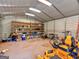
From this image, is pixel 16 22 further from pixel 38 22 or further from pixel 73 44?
pixel 73 44

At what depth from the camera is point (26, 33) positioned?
1141cm

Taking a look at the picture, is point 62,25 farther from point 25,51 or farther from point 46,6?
point 25,51

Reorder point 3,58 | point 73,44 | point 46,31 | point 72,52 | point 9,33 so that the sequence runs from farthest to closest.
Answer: point 46,31 → point 9,33 → point 3,58 → point 73,44 → point 72,52

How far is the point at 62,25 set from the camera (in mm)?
8977

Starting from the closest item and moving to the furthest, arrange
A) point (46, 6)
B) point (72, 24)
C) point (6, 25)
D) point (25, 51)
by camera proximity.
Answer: point (25, 51) < point (46, 6) < point (72, 24) < point (6, 25)

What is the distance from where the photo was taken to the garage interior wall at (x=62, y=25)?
7.46 meters

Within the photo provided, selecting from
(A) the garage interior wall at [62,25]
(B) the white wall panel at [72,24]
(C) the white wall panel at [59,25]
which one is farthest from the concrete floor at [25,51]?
(C) the white wall panel at [59,25]

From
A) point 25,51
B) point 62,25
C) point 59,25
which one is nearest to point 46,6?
point 62,25

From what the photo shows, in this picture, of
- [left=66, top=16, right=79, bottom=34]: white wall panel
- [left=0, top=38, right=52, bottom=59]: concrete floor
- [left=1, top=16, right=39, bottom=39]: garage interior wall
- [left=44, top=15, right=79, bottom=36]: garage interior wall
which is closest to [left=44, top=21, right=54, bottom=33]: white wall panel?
[left=44, top=15, right=79, bottom=36]: garage interior wall

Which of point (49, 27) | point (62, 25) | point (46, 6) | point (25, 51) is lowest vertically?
point (25, 51)

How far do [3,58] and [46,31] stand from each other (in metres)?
8.85

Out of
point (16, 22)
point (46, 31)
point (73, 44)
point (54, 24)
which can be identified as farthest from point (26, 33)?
point (73, 44)

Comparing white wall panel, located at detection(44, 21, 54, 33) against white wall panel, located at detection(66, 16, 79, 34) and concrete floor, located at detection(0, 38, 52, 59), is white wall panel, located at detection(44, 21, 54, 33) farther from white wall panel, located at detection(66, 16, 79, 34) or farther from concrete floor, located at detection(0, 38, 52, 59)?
concrete floor, located at detection(0, 38, 52, 59)

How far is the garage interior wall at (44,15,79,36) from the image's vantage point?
24.5ft
